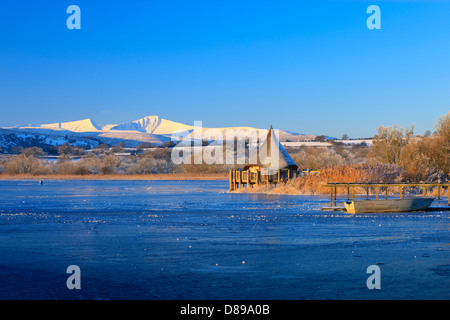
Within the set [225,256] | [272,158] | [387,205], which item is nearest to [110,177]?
[272,158]

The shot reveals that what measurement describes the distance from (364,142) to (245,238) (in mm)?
→ 137772

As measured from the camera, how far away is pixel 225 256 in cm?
1471

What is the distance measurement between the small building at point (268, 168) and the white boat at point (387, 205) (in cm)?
1834

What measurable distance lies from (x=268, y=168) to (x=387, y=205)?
20619 millimetres

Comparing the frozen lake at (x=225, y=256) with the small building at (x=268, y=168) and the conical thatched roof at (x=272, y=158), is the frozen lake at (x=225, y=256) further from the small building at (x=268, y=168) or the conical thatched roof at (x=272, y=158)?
the conical thatched roof at (x=272, y=158)

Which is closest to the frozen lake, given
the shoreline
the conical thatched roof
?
the conical thatched roof

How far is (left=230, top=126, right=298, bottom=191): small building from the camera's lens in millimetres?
47713

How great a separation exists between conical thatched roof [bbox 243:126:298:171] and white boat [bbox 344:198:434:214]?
19.7m

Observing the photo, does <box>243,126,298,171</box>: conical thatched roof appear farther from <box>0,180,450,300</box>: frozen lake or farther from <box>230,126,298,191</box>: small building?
<box>0,180,450,300</box>: frozen lake

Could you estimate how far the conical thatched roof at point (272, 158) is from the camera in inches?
1890

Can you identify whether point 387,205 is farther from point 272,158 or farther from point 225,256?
point 272,158
